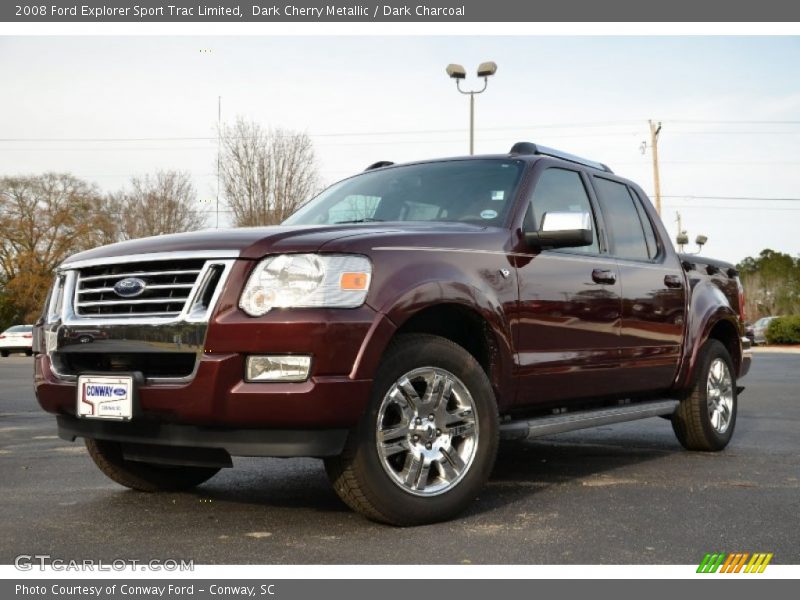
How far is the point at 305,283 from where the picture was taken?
400 centimetres

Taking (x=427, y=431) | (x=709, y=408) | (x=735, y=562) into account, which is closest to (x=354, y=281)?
(x=427, y=431)

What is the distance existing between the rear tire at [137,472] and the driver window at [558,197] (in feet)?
7.44

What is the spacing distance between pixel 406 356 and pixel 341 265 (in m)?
0.51

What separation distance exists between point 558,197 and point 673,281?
4.46 feet

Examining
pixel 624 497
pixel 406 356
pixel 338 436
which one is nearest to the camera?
pixel 338 436

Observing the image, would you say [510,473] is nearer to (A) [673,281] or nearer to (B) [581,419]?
(B) [581,419]

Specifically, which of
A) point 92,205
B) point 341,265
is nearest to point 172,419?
point 341,265

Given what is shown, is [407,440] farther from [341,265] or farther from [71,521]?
[71,521]

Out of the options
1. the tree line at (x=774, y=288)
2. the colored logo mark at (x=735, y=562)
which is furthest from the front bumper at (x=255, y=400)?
the tree line at (x=774, y=288)

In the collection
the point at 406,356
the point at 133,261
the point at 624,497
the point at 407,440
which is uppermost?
the point at 133,261

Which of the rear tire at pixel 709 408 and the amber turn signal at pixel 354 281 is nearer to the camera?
the amber turn signal at pixel 354 281

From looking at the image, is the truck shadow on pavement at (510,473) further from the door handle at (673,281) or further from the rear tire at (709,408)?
the door handle at (673,281)

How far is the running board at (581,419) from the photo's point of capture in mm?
4895

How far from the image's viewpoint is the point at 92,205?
5612 cm
